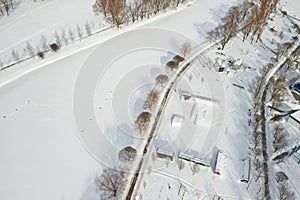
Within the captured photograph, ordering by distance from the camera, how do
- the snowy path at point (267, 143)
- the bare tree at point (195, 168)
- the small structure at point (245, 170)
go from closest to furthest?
the snowy path at point (267, 143) → the small structure at point (245, 170) → the bare tree at point (195, 168)

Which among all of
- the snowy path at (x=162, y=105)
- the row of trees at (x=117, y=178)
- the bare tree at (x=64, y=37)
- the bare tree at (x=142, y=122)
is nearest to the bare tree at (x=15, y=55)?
the bare tree at (x=64, y=37)

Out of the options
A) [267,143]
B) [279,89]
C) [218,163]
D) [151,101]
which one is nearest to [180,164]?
[218,163]

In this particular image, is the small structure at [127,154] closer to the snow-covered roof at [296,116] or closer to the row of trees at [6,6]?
the snow-covered roof at [296,116]

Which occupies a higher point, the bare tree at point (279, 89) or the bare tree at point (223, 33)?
the bare tree at point (223, 33)

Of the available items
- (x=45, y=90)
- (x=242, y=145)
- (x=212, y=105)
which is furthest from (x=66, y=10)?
(x=242, y=145)

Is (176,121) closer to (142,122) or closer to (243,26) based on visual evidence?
(142,122)

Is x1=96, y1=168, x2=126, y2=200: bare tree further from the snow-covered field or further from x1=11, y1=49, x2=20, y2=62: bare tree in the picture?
x1=11, y1=49, x2=20, y2=62: bare tree

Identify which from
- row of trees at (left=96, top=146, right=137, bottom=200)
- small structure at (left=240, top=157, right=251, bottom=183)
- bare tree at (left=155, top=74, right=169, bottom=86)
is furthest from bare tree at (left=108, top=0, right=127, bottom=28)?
small structure at (left=240, top=157, right=251, bottom=183)
